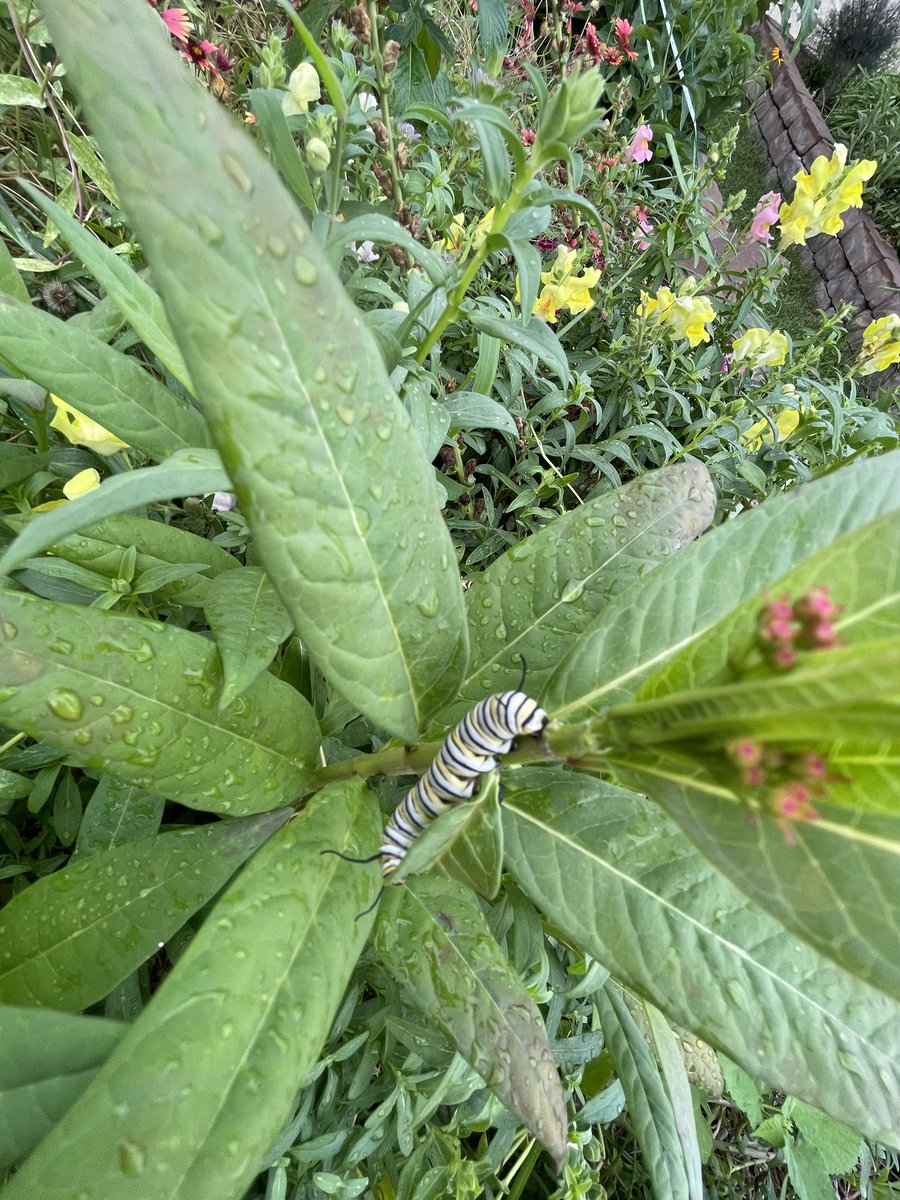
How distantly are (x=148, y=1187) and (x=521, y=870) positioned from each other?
0.37m

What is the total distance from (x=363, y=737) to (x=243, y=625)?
1.47 ft

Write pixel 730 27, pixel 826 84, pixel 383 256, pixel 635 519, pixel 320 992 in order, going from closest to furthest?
pixel 320 992
pixel 635 519
pixel 383 256
pixel 730 27
pixel 826 84

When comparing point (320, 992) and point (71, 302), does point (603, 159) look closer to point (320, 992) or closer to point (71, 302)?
point (71, 302)

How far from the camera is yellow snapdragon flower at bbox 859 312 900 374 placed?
5.52 ft

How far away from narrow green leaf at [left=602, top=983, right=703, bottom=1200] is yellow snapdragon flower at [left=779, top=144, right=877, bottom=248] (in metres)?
1.75

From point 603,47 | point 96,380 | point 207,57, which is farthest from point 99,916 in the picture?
point 603,47

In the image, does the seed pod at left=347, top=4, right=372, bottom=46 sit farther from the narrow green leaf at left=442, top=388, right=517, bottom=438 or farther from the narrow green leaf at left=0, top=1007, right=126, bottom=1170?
the narrow green leaf at left=0, top=1007, right=126, bottom=1170

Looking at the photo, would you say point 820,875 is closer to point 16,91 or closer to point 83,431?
point 83,431

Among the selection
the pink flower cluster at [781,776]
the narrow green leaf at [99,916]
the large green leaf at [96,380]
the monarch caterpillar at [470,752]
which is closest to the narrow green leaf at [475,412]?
the large green leaf at [96,380]

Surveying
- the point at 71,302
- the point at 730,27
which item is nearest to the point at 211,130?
the point at 71,302

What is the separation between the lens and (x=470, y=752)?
585 millimetres

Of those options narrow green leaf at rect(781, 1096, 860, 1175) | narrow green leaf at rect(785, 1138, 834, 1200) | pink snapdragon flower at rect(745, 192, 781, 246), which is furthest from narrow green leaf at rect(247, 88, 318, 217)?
narrow green leaf at rect(785, 1138, 834, 1200)

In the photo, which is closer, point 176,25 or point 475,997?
point 475,997

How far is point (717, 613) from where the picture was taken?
2.31 feet
